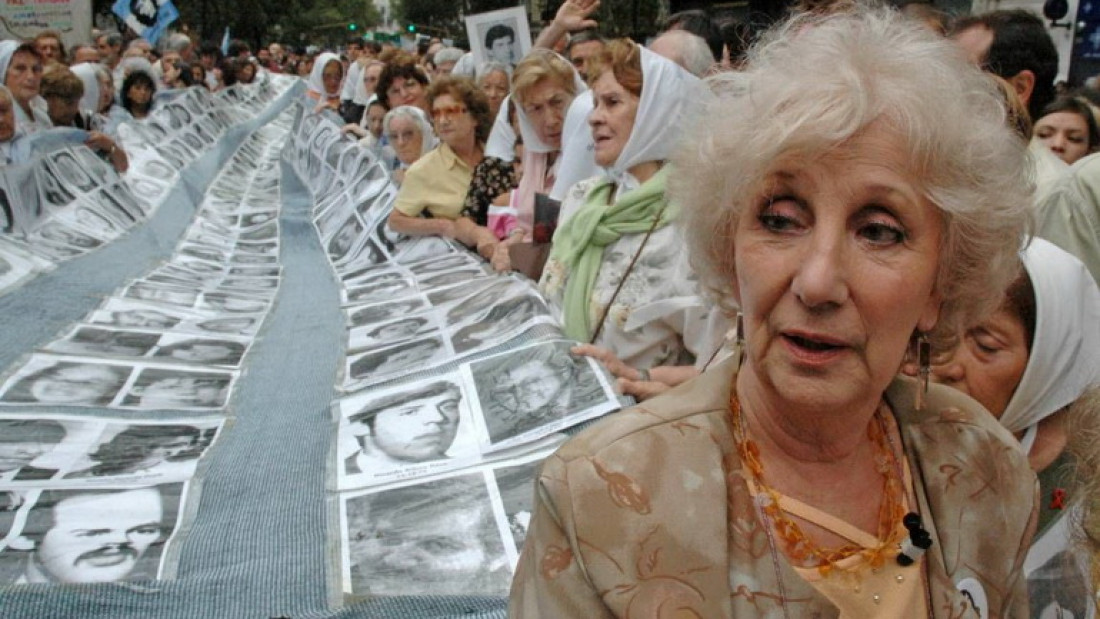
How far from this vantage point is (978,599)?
1545 mm

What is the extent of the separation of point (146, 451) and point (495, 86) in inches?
173

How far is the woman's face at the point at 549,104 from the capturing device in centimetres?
471

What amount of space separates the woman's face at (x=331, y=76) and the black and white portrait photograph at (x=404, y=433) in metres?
11.1

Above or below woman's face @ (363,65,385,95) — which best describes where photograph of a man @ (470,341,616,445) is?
below

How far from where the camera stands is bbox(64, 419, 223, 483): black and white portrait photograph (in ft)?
10.1

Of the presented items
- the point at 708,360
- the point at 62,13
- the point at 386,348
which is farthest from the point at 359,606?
the point at 62,13

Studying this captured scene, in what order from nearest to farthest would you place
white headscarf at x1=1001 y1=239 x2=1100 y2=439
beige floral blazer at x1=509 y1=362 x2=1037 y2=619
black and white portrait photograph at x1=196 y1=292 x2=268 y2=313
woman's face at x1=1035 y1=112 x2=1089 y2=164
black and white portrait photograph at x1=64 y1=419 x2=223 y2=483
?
beige floral blazer at x1=509 y1=362 x2=1037 y2=619 < white headscarf at x1=1001 y1=239 x2=1100 y2=439 < black and white portrait photograph at x1=64 y1=419 x2=223 y2=483 < woman's face at x1=1035 y1=112 x2=1089 y2=164 < black and white portrait photograph at x1=196 y1=292 x2=268 y2=313

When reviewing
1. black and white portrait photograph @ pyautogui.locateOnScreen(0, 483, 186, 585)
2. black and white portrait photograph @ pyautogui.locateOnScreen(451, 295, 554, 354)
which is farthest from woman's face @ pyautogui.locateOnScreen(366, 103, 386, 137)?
black and white portrait photograph @ pyautogui.locateOnScreen(0, 483, 186, 585)

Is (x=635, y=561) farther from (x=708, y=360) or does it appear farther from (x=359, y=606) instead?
(x=708, y=360)

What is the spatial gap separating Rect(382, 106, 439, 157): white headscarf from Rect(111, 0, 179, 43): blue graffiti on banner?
938cm

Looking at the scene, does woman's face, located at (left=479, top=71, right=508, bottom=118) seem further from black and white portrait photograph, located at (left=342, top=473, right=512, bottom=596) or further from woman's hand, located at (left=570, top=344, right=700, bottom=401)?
black and white portrait photograph, located at (left=342, top=473, right=512, bottom=596)

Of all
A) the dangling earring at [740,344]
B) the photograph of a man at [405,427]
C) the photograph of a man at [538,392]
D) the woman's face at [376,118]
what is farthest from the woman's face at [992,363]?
the woman's face at [376,118]

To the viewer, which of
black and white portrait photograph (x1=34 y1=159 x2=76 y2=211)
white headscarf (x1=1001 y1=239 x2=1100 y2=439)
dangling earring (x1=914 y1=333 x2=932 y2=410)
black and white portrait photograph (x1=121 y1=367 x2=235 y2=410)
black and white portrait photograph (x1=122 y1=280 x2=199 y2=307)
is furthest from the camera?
black and white portrait photograph (x1=34 y1=159 x2=76 y2=211)

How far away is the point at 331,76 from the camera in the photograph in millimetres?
13930
